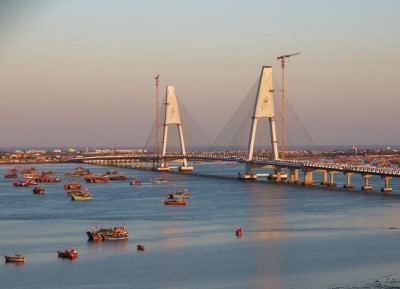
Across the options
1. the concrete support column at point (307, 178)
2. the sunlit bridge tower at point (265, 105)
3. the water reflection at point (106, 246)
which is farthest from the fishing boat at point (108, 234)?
the sunlit bridge tower at point (265, 105)

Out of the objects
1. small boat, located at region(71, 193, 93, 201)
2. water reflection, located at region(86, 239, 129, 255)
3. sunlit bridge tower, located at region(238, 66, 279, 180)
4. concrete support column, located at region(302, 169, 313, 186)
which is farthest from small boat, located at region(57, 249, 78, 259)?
sunlit bridge tower, located at region(238, 66, 279, 180)

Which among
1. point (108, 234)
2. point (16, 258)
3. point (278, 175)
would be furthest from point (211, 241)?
point (278, 175)

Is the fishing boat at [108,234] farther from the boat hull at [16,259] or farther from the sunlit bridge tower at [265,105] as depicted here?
the sunlit bridge tower at [265,105]

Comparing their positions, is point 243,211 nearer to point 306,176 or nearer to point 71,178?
point 306,176

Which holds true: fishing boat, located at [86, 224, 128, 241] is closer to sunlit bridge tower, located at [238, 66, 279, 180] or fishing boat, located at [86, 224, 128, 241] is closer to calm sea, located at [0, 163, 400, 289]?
calm sea, located at [0, 163, 400, 289]

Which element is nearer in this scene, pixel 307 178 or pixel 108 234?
pixel 108 234

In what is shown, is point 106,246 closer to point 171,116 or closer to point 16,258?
point 16,258

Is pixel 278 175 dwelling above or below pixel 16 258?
above

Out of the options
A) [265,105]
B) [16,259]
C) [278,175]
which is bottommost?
[16,259]
